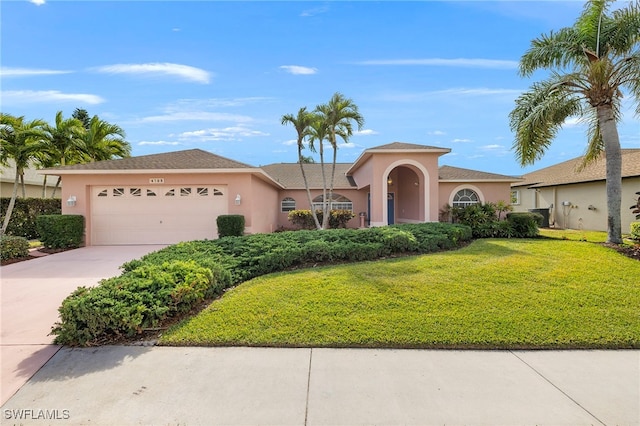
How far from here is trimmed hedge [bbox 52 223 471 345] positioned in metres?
3.95

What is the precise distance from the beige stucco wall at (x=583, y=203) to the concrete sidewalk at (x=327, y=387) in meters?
16.0

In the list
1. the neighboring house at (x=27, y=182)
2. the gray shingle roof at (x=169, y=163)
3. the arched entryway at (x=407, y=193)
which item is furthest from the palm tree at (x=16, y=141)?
the arched entryway at (x=407, y=193)

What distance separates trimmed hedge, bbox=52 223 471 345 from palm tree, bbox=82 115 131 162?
1529cm

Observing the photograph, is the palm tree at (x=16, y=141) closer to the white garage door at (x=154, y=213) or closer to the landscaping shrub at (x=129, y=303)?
the white garage door at (x=154, y=213)

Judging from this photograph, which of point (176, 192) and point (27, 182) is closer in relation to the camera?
point (176, 192)

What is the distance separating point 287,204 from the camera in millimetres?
20031

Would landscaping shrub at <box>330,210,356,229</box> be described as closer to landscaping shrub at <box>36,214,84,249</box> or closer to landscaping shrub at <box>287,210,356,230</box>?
landscaping shrub at <box>287,210,356,230</box>

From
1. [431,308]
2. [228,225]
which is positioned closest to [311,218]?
[228,225]

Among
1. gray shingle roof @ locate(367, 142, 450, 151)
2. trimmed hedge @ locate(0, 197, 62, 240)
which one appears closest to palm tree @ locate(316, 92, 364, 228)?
gray shingle roof @ locate(367, 142, 450, 151)

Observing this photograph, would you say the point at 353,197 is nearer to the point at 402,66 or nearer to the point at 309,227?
the point at 309,227

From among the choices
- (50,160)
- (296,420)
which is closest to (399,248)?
(296,420)

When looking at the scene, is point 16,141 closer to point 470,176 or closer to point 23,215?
point 23,215

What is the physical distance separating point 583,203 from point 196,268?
21.2 metres

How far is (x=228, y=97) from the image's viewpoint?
13.5m
